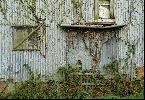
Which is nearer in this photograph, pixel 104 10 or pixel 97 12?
pixel 97 12

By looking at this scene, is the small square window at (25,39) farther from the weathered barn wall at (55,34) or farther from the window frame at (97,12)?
the window frame at (97,12)

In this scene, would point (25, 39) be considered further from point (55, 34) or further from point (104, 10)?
point (104, 10)

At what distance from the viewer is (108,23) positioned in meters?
18.1

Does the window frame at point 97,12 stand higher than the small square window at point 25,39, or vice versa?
the window frame at point 97,12

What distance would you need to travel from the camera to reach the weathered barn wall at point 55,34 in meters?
18.1

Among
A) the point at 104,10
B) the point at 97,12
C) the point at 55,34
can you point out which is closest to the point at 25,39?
the point at 55,34

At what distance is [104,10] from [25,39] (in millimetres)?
4050

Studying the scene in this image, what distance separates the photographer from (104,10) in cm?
1839

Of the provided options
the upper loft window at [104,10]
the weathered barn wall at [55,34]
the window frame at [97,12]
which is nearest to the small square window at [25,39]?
the weathered barn wall at [55,34]

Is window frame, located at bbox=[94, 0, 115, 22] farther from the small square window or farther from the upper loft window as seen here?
the small square window

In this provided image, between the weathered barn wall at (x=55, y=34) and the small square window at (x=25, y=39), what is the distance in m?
0.24

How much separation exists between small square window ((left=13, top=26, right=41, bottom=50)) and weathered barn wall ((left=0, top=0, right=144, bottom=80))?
0.24 m

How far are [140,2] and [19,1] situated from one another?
5.78 m

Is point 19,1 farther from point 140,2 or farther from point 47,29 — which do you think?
point 140,2
